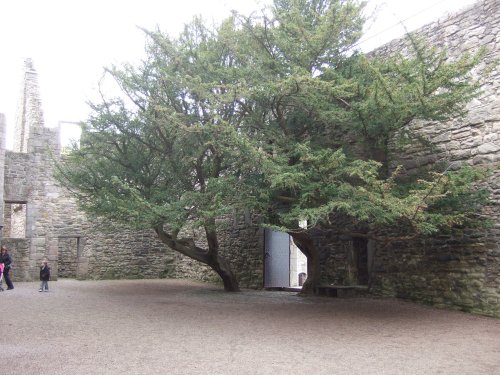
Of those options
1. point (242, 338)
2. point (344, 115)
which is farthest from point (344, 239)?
point (242, 338)

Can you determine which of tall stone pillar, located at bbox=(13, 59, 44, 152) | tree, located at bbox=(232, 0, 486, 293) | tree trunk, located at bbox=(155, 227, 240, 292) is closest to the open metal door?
tree trunk, located at bbox=(155, 227, 240, 292)

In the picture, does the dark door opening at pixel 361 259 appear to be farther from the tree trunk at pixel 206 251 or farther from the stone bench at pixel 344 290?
the tree trunk at pixel 206 251

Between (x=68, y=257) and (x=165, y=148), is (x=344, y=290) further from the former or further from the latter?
(x=68, y=257)

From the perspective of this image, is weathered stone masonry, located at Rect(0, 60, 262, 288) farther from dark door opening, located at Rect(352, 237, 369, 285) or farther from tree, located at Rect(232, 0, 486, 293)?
tree, located at Rect(232, 0, 486, 293)

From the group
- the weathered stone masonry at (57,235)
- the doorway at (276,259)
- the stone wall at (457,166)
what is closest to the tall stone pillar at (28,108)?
the weathered stone masonry at (57,235)

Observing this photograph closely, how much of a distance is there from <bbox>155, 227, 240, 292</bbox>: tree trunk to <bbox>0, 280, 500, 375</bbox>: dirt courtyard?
1604mm

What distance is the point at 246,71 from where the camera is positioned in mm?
8359

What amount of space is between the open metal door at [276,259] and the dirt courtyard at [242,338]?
12.0 feet

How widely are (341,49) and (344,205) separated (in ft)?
11.1

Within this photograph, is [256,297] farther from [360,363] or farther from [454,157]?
[360,363]

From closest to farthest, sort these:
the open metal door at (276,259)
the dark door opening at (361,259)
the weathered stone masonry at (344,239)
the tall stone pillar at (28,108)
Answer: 1. the weathered stone masonry at (344,239)
2. the dark door opening at (361,259)
3. the open metal door at (276,259)
4. the tall stone pillar at (28,108)

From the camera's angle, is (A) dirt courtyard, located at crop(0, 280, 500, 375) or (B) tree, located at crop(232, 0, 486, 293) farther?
(B) tree, located at crop(232, 0, 486, 293)

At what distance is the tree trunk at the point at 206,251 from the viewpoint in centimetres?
1136

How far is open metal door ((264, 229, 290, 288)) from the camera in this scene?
13828mm
